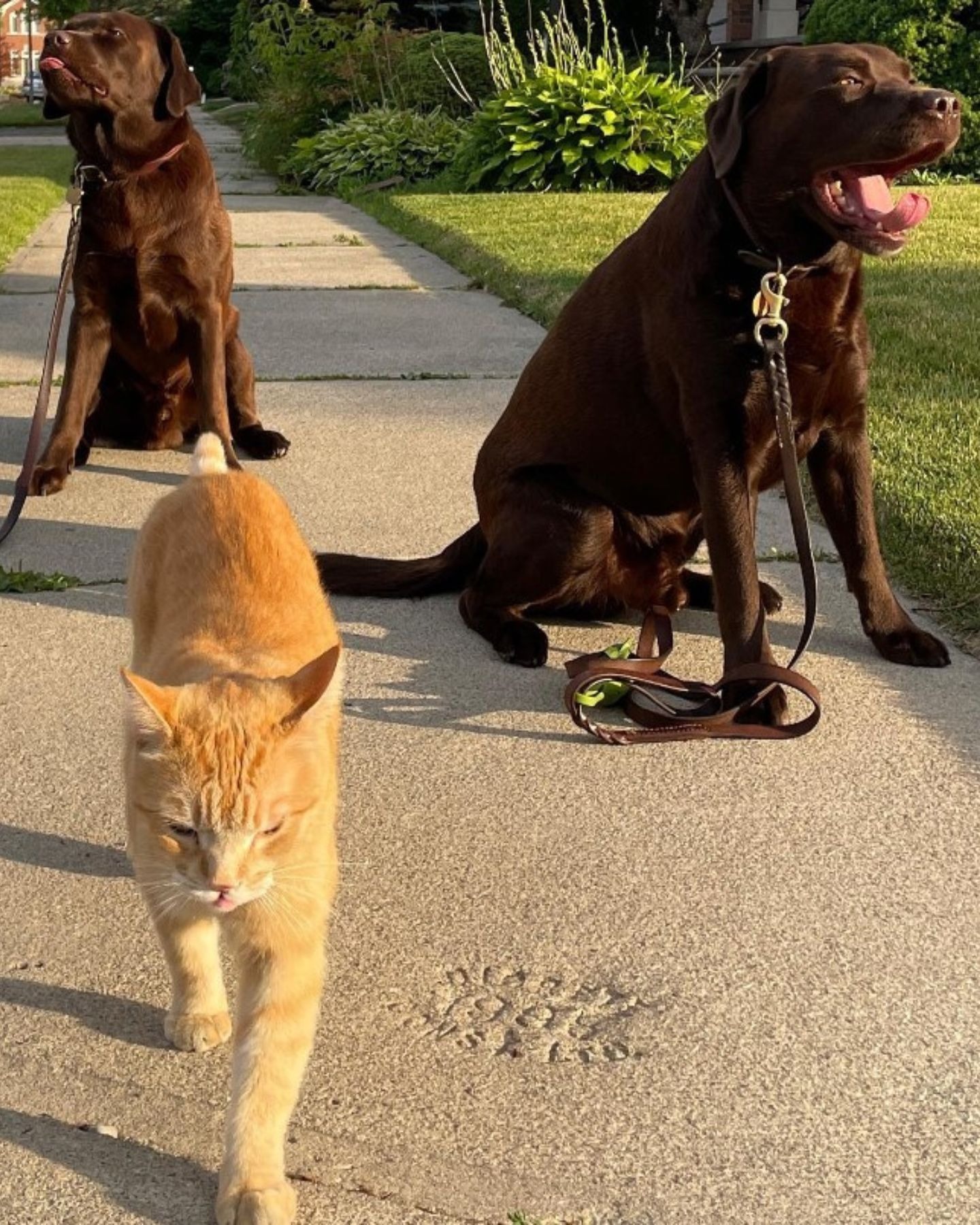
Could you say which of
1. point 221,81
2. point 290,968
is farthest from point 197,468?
point 221,81

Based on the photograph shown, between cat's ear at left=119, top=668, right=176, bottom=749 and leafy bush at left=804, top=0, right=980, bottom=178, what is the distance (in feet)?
47.6

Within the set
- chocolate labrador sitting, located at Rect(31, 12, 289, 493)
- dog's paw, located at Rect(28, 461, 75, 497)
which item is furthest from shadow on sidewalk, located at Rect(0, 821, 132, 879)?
dog's paw, located at Rect(28, 461, 75, 497)

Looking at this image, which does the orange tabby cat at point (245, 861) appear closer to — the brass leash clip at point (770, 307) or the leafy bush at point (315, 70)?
the brass leash clip at point (770, 307)

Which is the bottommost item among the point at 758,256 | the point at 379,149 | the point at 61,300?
the point at 379,149

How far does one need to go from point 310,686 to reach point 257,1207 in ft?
2.58

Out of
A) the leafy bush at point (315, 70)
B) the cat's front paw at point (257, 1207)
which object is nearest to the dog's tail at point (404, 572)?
the cat's front paw at point (257, 1207)

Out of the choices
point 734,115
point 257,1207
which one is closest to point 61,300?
point 734,115

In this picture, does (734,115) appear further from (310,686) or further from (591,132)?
(591,132)

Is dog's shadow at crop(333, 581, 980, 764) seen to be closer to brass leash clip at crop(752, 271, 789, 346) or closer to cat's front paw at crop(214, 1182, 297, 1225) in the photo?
brass leash clip at crop(752, 271, 789, 346)

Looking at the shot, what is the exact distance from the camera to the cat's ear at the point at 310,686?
2.41m

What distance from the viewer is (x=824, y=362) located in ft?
12.3

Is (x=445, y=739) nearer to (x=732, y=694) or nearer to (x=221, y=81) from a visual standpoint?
(x=732, y=694)

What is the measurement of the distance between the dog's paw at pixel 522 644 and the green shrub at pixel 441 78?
1471 cm

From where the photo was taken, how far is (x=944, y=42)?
50.1ft
